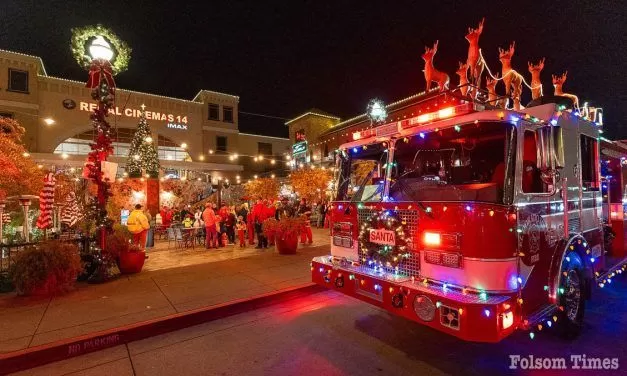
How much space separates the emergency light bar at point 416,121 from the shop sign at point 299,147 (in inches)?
1231

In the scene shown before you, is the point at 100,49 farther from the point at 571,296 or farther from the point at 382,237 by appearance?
the point at 571,296

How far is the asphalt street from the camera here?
389 cm

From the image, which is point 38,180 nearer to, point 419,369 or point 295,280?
point 295,280

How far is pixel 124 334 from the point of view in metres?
5.01

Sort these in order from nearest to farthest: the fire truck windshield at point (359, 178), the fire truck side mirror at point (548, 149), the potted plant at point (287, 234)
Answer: the fire truck side mirror at point (548, 149), the fire truck windshield at point (359, 178), the potted plant at point (287, 234)

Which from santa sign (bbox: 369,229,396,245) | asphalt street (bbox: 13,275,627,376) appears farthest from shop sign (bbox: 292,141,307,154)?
santa sign (bbox: 369,229,396,245)

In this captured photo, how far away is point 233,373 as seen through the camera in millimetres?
3881

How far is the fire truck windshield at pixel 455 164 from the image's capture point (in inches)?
154

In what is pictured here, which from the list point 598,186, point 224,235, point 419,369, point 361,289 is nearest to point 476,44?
point 598,186

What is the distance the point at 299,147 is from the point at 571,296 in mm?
33503

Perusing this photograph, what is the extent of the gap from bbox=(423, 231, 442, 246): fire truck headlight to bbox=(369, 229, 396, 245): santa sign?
407 millimetres

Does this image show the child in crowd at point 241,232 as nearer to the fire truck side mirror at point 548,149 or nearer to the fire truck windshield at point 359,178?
the fire truck windshield at point 359,178

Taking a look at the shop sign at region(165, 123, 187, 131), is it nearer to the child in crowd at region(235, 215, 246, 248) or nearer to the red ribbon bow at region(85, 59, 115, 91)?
the child in crowd at region(235, 215, 246, 248)

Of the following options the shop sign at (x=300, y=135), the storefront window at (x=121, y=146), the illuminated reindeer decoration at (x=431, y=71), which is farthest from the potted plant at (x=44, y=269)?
the shop sign at (x=300, y=135)
